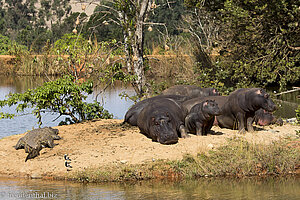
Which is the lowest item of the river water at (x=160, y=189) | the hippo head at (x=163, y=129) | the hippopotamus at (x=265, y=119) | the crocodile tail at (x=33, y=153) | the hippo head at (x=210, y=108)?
the river water at (x=160, y=189)

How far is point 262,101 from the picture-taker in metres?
9.24

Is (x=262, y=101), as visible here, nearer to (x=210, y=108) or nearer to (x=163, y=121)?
(x=210, y=108)

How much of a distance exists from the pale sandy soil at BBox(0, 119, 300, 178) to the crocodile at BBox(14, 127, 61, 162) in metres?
0.11

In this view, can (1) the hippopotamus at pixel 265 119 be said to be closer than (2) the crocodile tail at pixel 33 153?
No

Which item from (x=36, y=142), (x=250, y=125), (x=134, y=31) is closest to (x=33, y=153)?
(x=36, y=142)

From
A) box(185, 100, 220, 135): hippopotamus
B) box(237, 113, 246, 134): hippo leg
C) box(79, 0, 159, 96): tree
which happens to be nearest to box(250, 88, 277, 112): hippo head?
box(237, 113, 246, 134): hippo leg

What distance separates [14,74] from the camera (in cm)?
2948

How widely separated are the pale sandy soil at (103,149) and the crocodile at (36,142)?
110mm

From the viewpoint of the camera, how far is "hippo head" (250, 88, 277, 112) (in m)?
9.20

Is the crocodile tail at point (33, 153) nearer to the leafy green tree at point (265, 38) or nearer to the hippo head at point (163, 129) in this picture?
the hippo head at point (163, 129)

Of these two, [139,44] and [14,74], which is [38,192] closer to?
[139,44]

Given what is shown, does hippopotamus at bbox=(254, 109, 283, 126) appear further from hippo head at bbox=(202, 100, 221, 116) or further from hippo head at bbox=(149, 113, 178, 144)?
hippo head at bbox=(149, 113, 178, 144)

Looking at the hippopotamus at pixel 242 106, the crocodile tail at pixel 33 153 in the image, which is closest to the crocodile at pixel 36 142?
the crocodile tail at pixel 33 153

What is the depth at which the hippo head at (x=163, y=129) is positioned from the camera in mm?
8531
